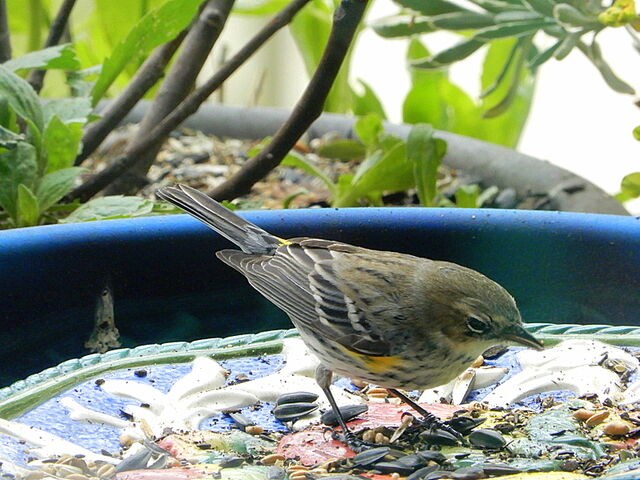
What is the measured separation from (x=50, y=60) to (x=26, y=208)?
1.45 ft

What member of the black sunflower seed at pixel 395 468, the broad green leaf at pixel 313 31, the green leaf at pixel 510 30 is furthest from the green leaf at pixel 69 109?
the broad green leaf at pixel 313 31

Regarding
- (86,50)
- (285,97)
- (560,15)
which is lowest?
(285,97)

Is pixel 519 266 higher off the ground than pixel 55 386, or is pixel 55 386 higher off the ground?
pixel 519 266

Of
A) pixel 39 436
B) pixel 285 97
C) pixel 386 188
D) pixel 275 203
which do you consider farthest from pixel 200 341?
pixel 285 97

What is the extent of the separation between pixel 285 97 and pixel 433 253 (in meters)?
4.97

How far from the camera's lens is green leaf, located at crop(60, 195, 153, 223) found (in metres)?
2.68

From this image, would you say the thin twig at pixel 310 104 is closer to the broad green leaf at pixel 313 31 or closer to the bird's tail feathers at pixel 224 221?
the bird's tail feathers at pixel 224 221

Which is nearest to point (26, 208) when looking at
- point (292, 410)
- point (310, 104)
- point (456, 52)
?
point (310, 104)

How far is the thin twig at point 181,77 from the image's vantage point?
3168mm

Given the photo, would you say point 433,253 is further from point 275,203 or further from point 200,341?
point 275,203

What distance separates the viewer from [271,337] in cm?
238

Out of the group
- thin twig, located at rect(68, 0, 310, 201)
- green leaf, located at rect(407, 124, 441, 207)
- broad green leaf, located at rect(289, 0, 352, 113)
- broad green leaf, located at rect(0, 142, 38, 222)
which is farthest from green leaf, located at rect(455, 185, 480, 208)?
broad green leaf, located at rect(0, 142, 38, 222)

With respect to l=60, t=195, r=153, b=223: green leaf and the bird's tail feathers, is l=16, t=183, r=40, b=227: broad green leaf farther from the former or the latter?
the bird's tail feathers

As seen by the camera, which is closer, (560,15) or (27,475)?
(27,475)
